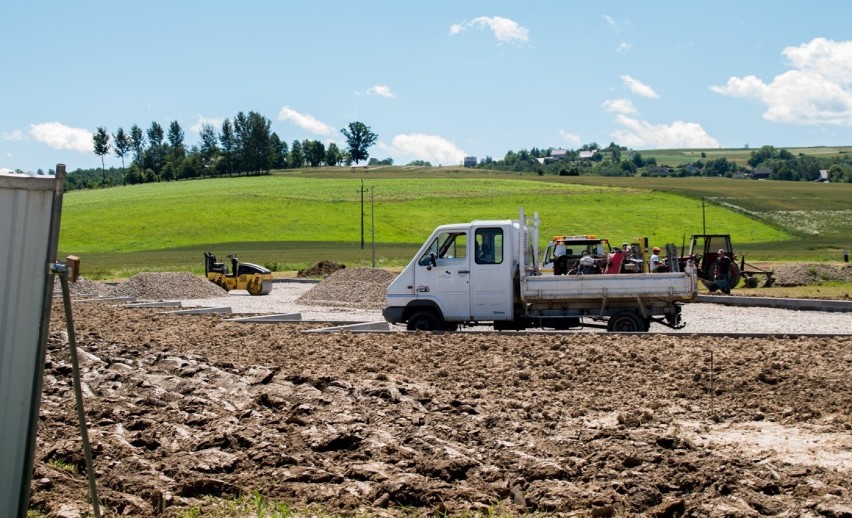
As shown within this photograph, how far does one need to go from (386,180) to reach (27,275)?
104m

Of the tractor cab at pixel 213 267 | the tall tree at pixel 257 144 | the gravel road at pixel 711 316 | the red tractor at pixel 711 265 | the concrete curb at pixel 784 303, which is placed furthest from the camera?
the tall tree at pixel 257 144

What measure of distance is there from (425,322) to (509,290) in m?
1.72

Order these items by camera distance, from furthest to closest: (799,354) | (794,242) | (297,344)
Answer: (794,242)
(297,344)
(799,354)

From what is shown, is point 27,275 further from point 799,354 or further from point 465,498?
point 799,354

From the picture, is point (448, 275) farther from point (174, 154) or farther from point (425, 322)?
point (174, 154)

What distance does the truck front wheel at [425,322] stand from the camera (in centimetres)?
1844

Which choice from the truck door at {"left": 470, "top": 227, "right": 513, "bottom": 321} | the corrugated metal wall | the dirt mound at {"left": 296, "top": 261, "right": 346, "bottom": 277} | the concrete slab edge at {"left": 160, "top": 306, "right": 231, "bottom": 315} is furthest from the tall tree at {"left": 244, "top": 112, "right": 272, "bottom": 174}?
the corrugated metal wall

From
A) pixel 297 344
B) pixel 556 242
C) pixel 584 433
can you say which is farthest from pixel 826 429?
pixel 556 242

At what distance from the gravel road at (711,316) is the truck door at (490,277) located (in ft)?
10.8

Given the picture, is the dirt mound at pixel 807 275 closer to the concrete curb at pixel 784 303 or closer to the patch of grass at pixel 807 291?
the patch of grass at pixel 807 291

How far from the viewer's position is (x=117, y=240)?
74.6 meters

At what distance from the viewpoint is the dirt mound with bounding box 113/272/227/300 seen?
3171 cm

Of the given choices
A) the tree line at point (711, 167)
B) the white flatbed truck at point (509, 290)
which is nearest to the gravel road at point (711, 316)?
the white flatbed truck at point (509, 290)

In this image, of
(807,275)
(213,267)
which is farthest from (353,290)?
(807,275)
